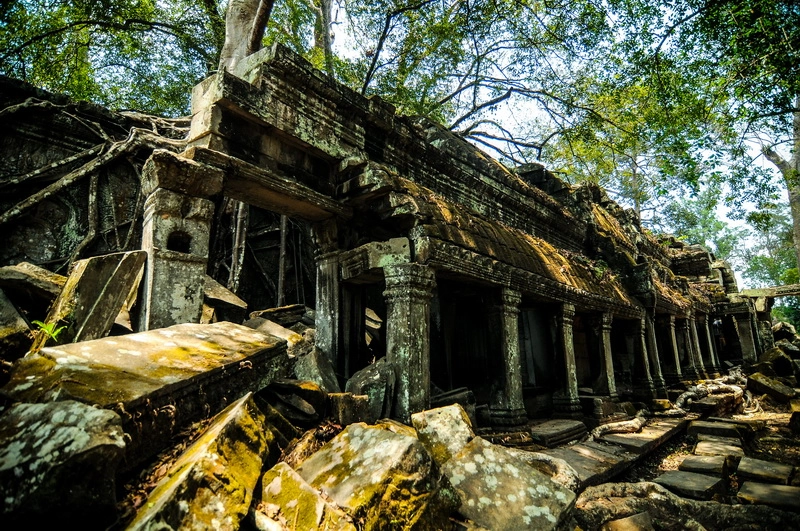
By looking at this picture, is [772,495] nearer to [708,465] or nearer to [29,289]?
[708,465]

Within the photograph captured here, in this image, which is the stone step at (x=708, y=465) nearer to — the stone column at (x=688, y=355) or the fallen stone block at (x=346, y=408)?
the fallen stone block at (x=346, y=408)

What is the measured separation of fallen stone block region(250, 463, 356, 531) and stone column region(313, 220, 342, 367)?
2666mm

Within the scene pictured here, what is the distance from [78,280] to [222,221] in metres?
6.05

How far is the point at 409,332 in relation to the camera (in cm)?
387

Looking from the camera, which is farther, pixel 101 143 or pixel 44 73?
pixel 44 73

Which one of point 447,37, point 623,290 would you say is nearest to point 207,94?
point 623,290

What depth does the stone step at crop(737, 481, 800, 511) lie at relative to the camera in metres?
3.17

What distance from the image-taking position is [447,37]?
35.2 feet

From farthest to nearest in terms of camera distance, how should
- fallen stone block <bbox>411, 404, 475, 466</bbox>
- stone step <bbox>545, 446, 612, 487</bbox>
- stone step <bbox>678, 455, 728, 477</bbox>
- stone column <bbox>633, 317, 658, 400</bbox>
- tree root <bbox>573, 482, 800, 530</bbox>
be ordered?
stone column <bbox>633, 317, 658, 400</bbox> → stone step <bbox>678, 455, 728, 477</bbox> → stone step <bbox>545, 446, 612, 487</bbox> → tree root <bbox>573, 482, 800, 530</bbox> → fallen stone block <bbox>411, 404, 475, 466</bbox>

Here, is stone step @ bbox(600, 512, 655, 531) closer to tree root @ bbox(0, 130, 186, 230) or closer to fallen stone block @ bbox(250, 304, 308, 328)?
fallen stone block @ bbox(250, 304, 308, 328)

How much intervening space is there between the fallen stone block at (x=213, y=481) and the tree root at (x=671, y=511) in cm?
233

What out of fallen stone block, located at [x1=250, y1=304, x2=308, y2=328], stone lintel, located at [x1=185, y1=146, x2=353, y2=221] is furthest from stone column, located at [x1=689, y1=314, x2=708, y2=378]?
stone lintel, located at [x1=185, y1=146, x2=353, y2=221]

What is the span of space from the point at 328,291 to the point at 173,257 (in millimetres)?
1703

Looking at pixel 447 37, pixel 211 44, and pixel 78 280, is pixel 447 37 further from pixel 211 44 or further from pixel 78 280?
pixel 78 280
